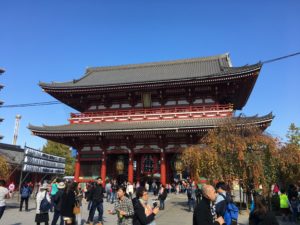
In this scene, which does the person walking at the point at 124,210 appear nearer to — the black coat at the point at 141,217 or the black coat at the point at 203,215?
the black coat at the point at 141,217

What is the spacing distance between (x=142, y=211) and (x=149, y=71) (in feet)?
89.1

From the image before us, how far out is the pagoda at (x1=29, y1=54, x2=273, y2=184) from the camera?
21.9 meters

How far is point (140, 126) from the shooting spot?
22.1m

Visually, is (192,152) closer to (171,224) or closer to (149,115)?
(171,224)

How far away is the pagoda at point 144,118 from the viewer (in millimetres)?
21938

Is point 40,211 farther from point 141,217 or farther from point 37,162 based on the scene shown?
point 37,162

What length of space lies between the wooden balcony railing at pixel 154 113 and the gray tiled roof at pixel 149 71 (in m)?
3.29

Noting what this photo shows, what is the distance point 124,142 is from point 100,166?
3238 millimetres

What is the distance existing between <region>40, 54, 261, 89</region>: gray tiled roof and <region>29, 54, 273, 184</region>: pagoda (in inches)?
39.2

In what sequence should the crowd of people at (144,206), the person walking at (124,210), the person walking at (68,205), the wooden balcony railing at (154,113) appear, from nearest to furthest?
the crowd of people at (144,206) → the person walking at (124,210) → the person walking at (68,205) → the wooden balcony railing at (154,113)

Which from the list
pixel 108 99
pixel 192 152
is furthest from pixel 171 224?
pixel 108 99

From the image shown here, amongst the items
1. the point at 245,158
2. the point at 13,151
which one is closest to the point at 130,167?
the point at 245,158

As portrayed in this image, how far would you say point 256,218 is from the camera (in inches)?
206

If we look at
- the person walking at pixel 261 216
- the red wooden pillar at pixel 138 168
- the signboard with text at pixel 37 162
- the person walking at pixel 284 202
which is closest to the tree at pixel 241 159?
the person walking at pixel 284 202
